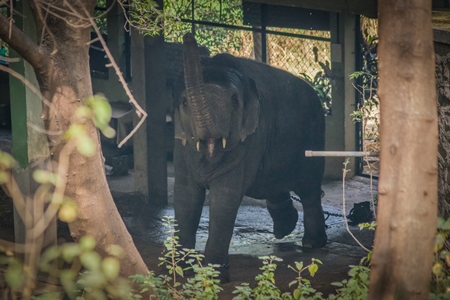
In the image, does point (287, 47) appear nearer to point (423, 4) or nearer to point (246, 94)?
point (246, 94)

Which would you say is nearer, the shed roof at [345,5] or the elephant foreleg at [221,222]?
the elephant foreleg at [221,222]

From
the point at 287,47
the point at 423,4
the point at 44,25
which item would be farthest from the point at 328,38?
the point at 423,4

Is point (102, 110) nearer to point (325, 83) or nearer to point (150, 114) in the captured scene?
point (150, 114)

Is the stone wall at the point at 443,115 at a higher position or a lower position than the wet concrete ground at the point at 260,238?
higher

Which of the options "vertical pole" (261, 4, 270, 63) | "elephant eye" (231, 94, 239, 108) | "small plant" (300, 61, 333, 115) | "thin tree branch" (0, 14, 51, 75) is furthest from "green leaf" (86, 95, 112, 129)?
"small plant" (300, 61, 333, 115)

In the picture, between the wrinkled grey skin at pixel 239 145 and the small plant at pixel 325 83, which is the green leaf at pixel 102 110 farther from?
the small plant at pixel 325 83

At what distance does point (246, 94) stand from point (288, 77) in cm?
145

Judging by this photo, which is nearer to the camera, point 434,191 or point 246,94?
point 434,191

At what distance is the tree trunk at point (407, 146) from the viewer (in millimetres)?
3248

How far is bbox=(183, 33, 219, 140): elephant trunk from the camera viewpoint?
283 inches

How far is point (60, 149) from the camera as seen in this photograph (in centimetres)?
462

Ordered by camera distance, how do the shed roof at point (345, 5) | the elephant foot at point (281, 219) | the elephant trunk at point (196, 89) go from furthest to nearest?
the elephant foot at point (281, 219)
the shed roof at point (345, 5)
the elephant trunk at point (196, 89)

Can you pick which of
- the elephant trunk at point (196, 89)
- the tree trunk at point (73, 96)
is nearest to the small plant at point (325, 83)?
the elephant trunk at point (196, 89)

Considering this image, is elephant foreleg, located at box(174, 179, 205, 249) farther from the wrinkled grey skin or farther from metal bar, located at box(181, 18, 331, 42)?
metal bar, located at box(181, 18, 331, 42)
